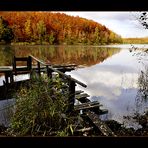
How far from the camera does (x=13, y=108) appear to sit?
633 cm

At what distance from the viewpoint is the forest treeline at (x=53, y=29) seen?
73875 millimetres

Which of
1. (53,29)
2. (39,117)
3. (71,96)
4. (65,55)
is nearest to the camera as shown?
(39,117)

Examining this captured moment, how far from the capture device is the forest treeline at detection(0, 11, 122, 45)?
73875 mm

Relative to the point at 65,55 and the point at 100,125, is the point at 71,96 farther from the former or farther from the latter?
the point at 65,55

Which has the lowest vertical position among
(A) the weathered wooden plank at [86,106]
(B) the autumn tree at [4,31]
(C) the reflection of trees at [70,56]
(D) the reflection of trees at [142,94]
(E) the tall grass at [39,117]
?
(C) the reflection of trees at [70,56]

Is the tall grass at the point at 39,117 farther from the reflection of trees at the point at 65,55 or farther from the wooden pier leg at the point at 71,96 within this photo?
the reflection of trees at the point at 65,55

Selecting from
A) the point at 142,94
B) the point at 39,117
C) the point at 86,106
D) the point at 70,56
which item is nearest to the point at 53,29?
the point at 70,56

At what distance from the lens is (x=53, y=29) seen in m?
83.7

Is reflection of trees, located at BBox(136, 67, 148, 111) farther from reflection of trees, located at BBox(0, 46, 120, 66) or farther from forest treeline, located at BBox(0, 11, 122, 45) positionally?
forest treeline, located at BBox(0, 11, 122, 45)

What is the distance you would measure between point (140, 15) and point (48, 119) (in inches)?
193

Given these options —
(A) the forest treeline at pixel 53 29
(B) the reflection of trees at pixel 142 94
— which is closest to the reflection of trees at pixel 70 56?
(B) the reflection of trees at pixel 142 94
